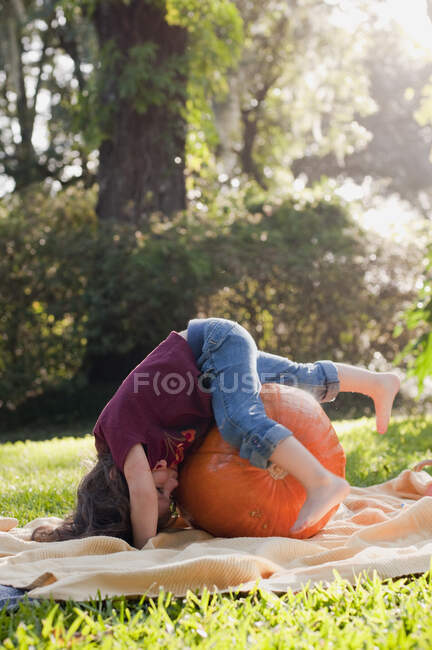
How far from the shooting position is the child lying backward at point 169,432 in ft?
9.42

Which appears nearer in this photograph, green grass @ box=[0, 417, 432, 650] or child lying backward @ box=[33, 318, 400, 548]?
green grass @ box=[0, 417, 432, 650]

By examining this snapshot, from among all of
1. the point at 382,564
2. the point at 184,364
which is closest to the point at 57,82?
the point at 184,364

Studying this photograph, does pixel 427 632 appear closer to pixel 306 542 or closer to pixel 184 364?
pixel 306 542

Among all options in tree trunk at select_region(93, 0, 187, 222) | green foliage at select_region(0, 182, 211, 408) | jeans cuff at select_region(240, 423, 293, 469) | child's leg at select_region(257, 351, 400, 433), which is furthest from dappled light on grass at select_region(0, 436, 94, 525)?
tree trunk at select_region(93, 0, 187, 222)

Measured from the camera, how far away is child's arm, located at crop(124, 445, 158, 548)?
9.95 ft

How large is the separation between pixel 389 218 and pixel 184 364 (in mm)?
7434

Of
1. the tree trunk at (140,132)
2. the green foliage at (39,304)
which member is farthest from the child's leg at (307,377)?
the tree trunk at (140,132)

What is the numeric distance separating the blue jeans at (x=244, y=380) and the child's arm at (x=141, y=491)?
1.25ft

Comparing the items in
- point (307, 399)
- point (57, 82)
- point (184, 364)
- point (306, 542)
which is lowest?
point (306, 542)

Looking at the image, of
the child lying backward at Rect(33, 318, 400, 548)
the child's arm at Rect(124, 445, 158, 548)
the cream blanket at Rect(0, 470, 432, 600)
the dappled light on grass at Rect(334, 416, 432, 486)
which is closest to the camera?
the cream blanket at Rect(0, 470, 432, 600)

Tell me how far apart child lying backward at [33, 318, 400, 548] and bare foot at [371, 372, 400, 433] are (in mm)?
887

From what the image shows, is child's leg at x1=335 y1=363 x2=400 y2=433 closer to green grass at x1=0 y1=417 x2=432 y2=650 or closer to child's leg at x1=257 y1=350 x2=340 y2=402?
child's leg at x1=257 y1=350 x2=340 y2=402

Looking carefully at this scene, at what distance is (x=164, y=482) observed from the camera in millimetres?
3275

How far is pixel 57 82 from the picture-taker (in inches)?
749
